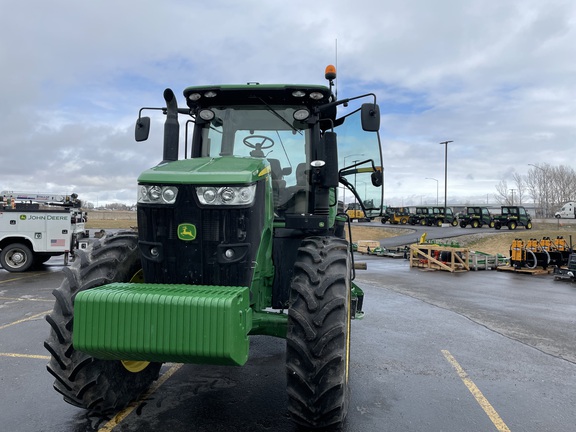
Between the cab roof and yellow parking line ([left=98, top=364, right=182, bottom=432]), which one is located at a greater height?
the cab roof

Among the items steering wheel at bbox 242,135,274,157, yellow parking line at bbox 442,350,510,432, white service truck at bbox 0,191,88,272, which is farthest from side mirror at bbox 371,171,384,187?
white service truck at bbox 0,191,88,272

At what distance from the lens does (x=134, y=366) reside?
3.94 meters

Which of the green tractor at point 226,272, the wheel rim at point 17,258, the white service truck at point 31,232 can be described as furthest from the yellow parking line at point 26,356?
the wheel rim at point 17,258

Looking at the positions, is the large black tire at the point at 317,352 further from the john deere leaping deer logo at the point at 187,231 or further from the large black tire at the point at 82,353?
the large black tire at the point at 82,353

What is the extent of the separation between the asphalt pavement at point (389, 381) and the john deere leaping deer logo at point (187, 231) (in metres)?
1.67

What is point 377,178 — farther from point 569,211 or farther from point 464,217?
point 569,211

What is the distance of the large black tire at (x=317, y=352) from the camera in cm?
308

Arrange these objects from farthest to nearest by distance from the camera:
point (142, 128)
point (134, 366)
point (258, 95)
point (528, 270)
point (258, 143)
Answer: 1. point (528, 270)
2. point (142, 128)
3. point (258, 143)
4. point (258, 95)
5. point (134, 366)

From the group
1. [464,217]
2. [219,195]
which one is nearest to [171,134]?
[219,195]

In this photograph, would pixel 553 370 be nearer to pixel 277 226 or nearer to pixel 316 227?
pixel 316 227

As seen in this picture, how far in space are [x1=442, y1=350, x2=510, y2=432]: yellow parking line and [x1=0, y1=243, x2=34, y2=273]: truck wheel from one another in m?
13.1

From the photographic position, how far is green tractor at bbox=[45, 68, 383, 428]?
107 inches

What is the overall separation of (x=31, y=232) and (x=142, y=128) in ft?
36.5

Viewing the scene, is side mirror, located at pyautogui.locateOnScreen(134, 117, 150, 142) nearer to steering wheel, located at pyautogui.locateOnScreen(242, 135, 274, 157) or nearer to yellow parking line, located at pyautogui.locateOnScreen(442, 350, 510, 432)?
steering wheel, located at pyautogui.locateOnScreen(242, 135, 274, 157)
